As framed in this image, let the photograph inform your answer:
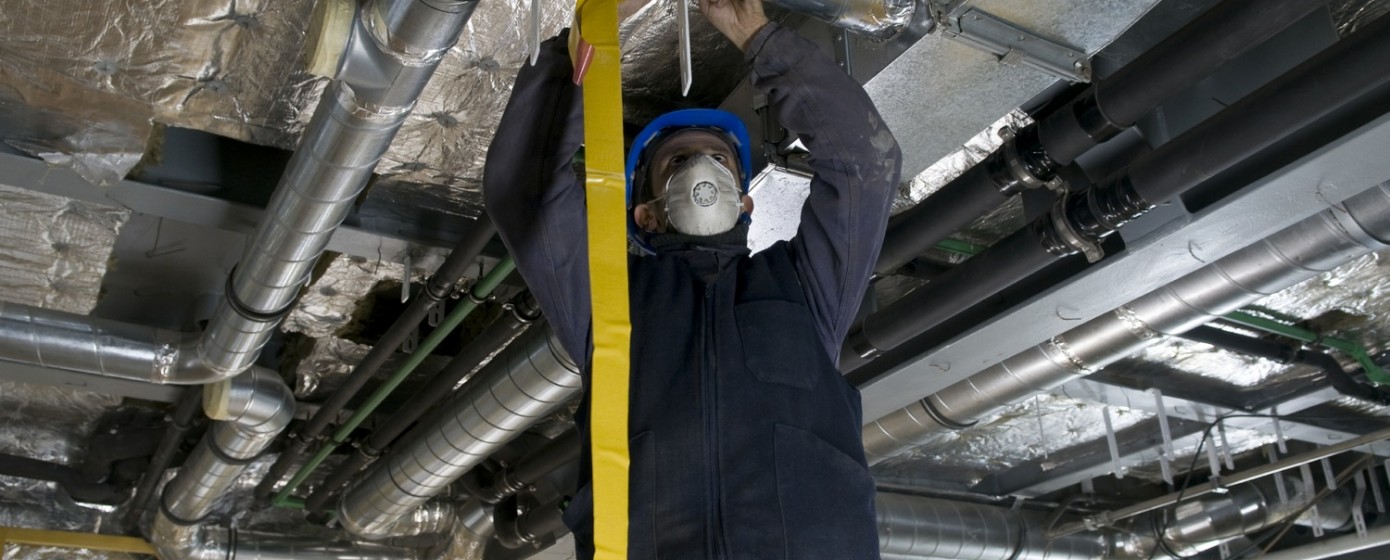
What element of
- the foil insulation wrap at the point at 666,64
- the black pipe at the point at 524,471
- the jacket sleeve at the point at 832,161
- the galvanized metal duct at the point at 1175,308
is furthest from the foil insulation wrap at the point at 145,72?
the galvanized metal duct at the point at 1175,308

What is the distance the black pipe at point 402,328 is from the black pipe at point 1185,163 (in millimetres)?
937

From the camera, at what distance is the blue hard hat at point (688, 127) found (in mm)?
1786

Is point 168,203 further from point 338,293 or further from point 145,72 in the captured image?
point 338,293

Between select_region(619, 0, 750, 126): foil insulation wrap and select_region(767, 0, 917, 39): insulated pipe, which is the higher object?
select_region(619, 0, 750, 126): foil insulation wrap

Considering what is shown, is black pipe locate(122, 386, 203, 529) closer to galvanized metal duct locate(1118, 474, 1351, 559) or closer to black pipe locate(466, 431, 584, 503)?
black pipe locate(466, 431, 584, 503)

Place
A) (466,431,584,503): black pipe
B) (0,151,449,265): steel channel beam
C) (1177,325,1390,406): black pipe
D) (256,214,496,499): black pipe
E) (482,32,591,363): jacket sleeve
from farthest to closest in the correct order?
(466,431,584,503): black pipe
(1177,325,1390,406): black pipe
(256,214,496,499): black pipe
(0,151,449,265): steel channel beam
(482,32,591,363): jacket sleeve

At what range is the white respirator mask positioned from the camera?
154 cm

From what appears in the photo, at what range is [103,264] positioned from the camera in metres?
3.03

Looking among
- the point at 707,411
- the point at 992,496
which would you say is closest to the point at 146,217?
the point at 707,411

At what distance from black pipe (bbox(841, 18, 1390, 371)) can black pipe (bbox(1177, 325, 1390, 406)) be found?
116cm

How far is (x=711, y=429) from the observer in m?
1.38

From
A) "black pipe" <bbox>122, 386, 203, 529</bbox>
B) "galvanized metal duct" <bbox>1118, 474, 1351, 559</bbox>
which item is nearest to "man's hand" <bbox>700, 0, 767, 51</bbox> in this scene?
"black pipe" <bbox>122, 386, 203, 529</bbox>

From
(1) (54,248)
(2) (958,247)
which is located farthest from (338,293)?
(2) (958,247)

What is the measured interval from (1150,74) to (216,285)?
2617mm
